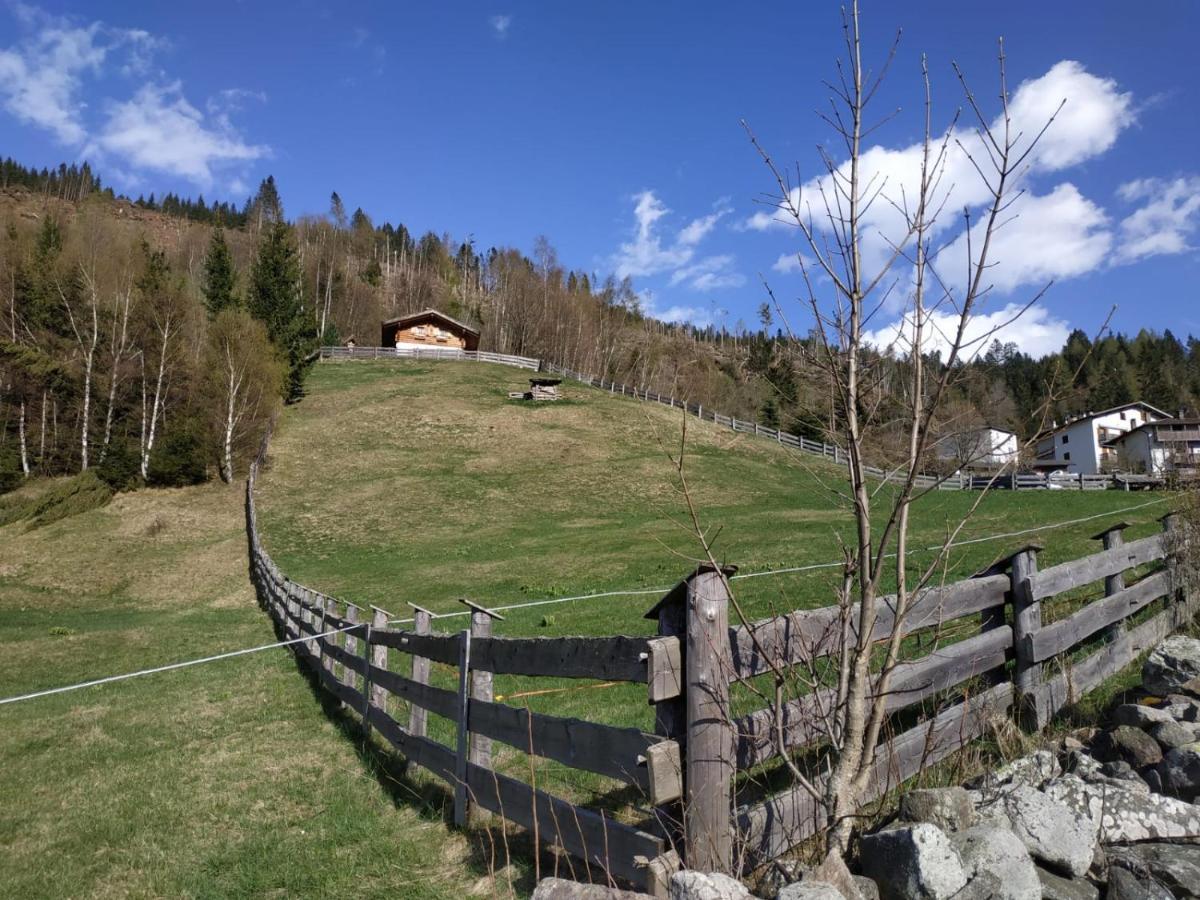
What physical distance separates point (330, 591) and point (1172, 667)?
1821 centimetres

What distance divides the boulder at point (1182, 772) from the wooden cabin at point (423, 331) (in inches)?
2768

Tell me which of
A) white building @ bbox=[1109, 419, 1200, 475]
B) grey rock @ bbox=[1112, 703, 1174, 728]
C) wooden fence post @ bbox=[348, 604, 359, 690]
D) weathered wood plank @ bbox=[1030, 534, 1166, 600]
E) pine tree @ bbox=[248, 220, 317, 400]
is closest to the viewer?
grey rock @ bbox=[1112, 703, 1174, 728]

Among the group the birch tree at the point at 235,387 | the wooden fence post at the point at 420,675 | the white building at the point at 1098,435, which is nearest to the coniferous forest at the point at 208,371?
the birch tree at the point at 235,387

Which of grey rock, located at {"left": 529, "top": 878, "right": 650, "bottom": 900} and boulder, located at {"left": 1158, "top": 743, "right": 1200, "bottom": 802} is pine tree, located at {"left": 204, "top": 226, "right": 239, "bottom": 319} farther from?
boulder, located at {"left": 1158, "top": 743, "right": 1200, "bottom": 802}

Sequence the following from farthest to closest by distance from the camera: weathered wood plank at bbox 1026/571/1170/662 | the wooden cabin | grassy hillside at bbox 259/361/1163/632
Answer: the wooden cabin
grassy hillside at bbox 259/361/1163/632
weathered wood plank at bbox 1026/571/1170/662

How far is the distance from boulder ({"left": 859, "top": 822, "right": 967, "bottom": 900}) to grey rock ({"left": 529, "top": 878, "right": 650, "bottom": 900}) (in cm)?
83

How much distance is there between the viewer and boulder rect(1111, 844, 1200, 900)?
8.53 feet

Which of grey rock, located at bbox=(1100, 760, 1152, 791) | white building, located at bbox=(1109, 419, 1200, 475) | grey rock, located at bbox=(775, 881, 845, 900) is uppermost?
white building, located at bbox=(1109, 419, 1200, 475)

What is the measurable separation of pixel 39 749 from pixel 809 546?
48.8ft

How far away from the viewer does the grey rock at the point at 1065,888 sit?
2.56m

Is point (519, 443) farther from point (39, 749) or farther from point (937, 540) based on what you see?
point (39, 749)

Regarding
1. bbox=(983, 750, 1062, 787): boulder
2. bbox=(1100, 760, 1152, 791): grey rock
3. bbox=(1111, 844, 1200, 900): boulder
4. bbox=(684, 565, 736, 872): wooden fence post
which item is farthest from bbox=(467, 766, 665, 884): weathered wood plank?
bbox=(1100, 760, 1152, 791): grey rock

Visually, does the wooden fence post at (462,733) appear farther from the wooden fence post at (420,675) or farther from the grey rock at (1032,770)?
the grey rock at (1032,770)

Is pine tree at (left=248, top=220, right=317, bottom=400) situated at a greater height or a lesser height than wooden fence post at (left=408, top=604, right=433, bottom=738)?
greater
